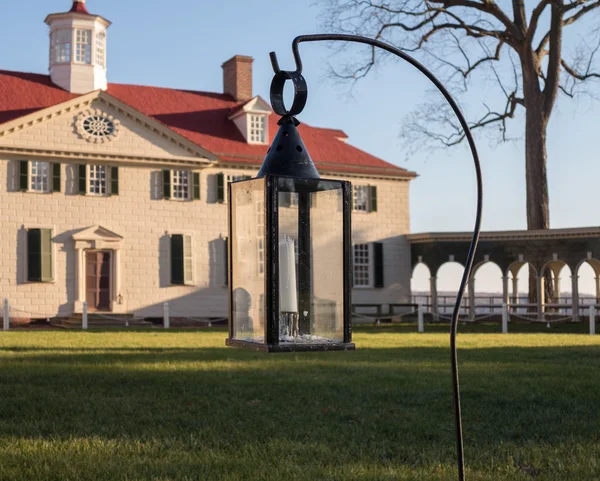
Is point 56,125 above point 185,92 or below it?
below

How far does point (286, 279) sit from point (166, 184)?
93.7 ft

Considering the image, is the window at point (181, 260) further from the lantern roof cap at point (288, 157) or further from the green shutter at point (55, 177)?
the lantern roof cap at point (288, 157)

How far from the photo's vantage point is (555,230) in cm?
3256

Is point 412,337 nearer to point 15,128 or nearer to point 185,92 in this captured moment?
point 15,128

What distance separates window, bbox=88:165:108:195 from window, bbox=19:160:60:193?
3.84 ft

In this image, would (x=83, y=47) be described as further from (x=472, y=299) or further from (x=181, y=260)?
(x=472, y=299)

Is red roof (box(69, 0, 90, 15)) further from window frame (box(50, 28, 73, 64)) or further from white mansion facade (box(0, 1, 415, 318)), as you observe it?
window frame (box(50, 28, 73, 64))

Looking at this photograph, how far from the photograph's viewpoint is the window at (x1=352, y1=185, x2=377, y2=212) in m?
35.8

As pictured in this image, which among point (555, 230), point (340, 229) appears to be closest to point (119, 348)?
point (340, 229)

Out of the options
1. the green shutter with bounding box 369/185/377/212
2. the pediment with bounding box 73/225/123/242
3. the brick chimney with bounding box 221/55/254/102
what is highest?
the brick chimney with bounding box 221/55/254/102

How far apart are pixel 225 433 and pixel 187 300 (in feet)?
77.3

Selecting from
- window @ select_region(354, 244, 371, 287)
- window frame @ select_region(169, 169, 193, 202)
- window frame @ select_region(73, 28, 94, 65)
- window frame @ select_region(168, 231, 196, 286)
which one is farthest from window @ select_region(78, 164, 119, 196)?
window @ select_region(354, 244, 371, 287)

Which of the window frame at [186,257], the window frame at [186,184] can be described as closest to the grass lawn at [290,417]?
the window frame at [186,257]

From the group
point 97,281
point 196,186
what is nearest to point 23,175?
point 97,281
